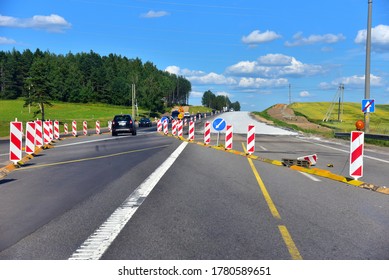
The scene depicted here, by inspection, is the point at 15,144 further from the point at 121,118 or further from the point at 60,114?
the point at 60,114

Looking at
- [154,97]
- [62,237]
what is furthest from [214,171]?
[154,97]

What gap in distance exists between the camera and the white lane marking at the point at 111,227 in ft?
17.2

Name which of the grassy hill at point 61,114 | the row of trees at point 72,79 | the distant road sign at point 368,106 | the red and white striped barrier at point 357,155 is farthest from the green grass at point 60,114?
the red and white striped barrier at point 357,155

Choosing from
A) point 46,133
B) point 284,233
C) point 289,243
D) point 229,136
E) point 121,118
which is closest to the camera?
point 289,243

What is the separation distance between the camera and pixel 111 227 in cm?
641

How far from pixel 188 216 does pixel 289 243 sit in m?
1.98

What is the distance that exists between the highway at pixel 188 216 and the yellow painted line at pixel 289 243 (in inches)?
0.6

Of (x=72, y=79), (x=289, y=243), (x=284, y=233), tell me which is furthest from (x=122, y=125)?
(x=72, y=79)

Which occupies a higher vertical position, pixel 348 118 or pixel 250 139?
pixel 250 139

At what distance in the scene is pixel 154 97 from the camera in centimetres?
11375

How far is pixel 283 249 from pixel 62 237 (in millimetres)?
2890

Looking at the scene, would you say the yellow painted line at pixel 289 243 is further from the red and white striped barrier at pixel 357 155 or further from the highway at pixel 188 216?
the red and white striped barrier at pixel 357 155

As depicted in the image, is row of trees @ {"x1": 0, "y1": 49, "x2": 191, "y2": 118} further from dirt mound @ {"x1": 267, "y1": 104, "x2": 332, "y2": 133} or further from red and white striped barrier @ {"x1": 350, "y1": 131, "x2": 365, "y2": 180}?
red and white striped barrier @ {"x1": 350, "y1": 131, "x2": 365, "y2": 180}

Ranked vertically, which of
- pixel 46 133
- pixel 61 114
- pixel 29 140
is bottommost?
pixel 61 114
